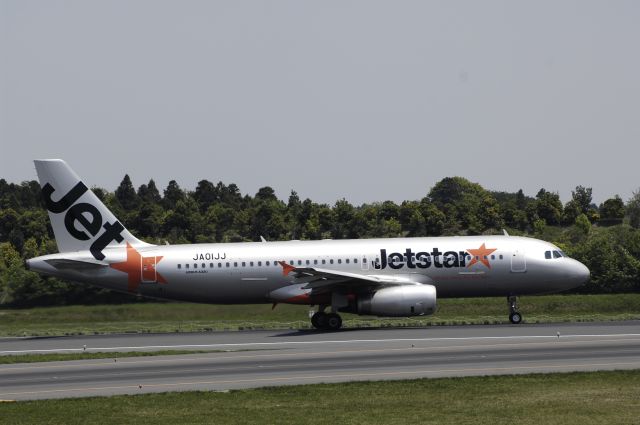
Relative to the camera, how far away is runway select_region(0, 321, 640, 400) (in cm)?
2934

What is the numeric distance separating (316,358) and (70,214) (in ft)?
60.6

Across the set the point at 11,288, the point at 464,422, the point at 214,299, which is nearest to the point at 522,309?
the point at 214,299

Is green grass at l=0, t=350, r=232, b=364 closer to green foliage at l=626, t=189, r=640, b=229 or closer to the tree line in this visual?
the tree line

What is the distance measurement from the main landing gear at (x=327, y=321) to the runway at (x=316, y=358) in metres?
1.13

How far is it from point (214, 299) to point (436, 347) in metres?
14.6

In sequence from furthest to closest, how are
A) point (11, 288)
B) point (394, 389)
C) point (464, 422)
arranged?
point (11, 288) → point (394, 389) → point (464, 422)

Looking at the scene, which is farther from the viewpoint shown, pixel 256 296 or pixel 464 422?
pixel 256 296

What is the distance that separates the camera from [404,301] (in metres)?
44.4

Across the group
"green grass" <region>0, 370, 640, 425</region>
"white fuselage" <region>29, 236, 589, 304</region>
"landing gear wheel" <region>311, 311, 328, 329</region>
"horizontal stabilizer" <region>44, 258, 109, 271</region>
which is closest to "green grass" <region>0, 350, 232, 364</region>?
"horizontal stabilizer" <region>44, 258, 109, 271</region>

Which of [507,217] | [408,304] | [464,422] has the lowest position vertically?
[464,422]

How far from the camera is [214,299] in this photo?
48062mm

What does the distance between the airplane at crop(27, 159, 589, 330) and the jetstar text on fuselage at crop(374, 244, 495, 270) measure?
1.8 inches

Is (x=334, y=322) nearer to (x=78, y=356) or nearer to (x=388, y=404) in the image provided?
(x=78, y=356)

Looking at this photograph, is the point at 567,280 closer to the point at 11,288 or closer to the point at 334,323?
the point at 334,323
